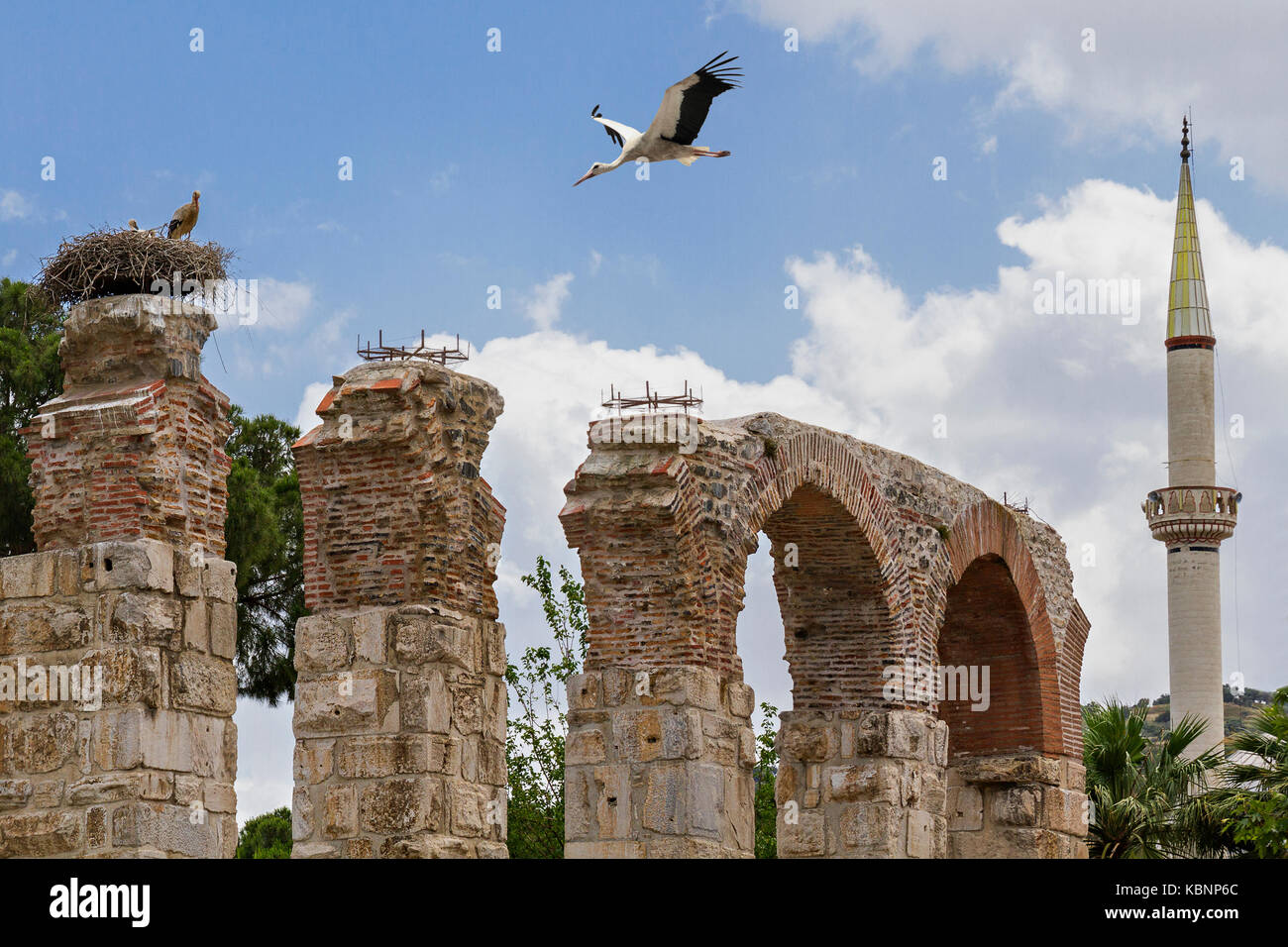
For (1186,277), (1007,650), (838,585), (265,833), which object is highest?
(1186,277)

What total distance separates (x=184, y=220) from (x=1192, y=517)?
31083 millimetres

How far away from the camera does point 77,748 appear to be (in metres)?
10.9

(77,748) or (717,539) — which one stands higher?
(717,539)

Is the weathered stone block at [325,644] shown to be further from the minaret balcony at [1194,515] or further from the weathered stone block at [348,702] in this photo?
the minaret balcony at [1194,515]

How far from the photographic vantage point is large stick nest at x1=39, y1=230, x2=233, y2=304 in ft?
39.4

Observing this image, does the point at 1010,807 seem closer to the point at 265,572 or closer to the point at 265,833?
the point at 265,572

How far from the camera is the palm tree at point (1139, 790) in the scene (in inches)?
760

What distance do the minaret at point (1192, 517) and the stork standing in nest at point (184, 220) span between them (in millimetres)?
29927

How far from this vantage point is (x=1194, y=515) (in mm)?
40469

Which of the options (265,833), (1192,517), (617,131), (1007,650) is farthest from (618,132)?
(1192,517)

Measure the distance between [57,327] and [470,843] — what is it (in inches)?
449

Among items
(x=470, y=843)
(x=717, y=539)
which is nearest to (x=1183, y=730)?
(x=717, y=539)

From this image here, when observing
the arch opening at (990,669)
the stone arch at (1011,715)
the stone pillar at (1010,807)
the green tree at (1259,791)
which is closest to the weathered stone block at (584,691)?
the stone arch at (1011,715)
